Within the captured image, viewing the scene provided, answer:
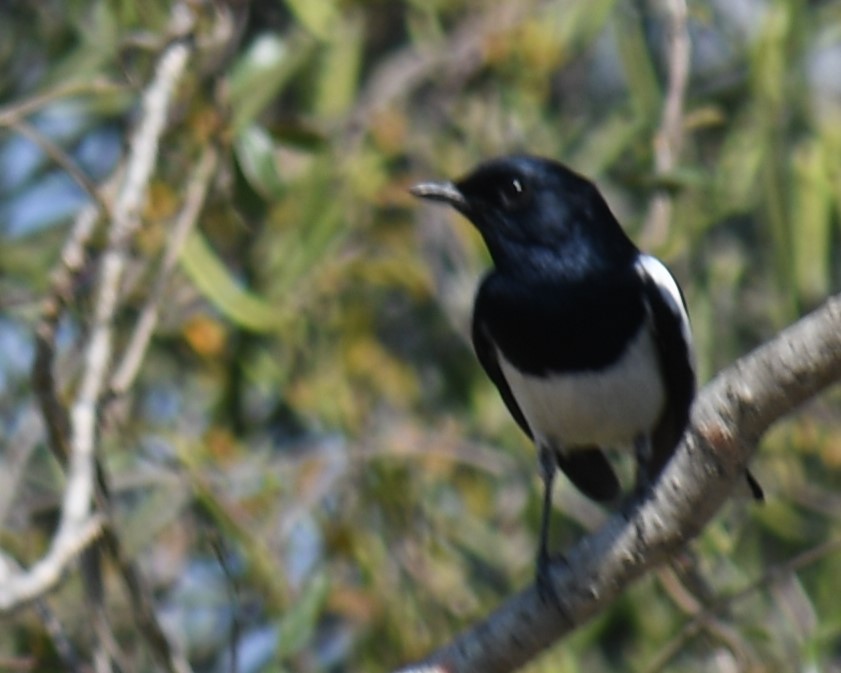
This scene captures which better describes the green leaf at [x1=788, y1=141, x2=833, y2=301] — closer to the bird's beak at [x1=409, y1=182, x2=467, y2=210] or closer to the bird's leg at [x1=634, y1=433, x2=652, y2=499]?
the bird's leg at [x1=634, y1=433, x2=652, y2=499]

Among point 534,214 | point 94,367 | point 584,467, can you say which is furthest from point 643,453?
point 94,367

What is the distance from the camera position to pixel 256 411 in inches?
217

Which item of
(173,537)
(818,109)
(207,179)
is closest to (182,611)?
(173,537)

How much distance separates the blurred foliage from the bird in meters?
0.28

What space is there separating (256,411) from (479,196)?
1608 mm

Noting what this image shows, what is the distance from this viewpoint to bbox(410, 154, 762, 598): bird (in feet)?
12.9

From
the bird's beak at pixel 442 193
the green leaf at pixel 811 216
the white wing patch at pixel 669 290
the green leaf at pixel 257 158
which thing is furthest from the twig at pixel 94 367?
the green leaf at pixel 811 216

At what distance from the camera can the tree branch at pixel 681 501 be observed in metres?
2.75

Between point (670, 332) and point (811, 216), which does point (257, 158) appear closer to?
point (670, 332)

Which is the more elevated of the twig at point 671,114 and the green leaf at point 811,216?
the twig at point 671,114

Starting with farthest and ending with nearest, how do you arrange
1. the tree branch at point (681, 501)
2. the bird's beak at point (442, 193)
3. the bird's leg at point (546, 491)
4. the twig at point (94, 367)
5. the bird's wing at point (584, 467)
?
1. the bird's wing at point (584, 467)
2. the bird's beak at point (442, 193)
3. the bird's leg at point (546, 491)
4. the twig at point (94, 367)
5. the tree branch at point (681, 501)

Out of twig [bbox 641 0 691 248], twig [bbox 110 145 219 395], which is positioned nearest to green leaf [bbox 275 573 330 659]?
twig [bbox 110 145 219 395]

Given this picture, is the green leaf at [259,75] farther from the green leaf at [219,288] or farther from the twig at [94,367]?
the twig at [94,367]

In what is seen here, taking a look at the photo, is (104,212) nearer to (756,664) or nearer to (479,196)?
(479,196)
